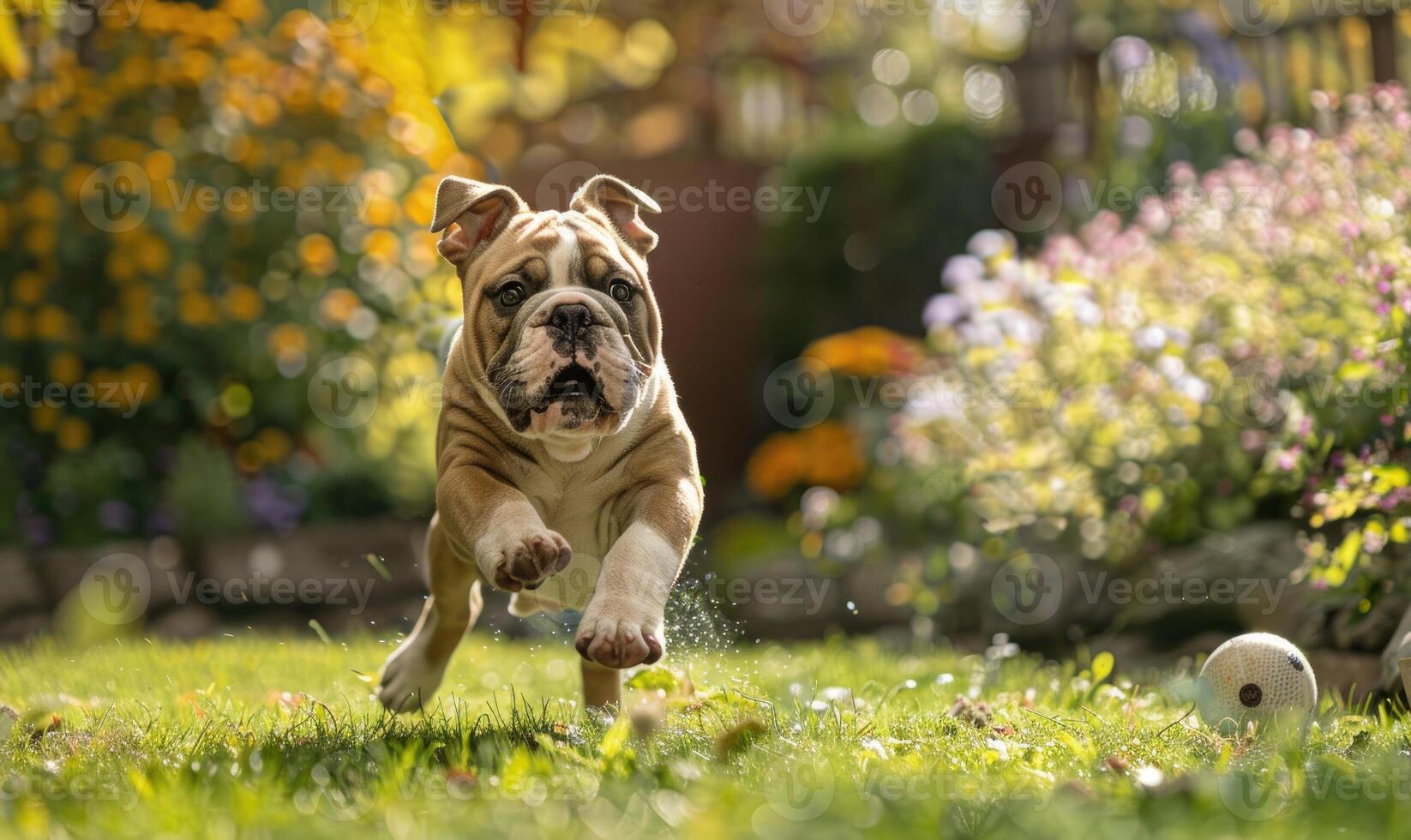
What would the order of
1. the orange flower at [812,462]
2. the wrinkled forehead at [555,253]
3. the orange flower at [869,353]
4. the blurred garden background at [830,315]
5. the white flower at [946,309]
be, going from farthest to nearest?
the orange flower at [812,462] < the orange flower at [869,353] < the white flower at [946,309] < the blurred garden background at [830,315] < the wrinkled forehead at [555,253]

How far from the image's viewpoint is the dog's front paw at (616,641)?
2.95 m

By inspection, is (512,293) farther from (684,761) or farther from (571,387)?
(684,761)


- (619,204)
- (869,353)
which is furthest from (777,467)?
(619,204)

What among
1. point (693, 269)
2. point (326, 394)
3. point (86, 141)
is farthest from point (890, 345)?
point (86, 141)

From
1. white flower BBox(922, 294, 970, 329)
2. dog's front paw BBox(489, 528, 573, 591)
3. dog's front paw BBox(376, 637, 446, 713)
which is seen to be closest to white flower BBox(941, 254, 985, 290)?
white flower BBox(922, 294, 970, 329)

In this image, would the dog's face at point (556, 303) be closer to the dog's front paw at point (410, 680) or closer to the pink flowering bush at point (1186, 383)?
the dog's front paw at point (410, 680)

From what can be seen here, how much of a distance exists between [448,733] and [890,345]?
6.34 m

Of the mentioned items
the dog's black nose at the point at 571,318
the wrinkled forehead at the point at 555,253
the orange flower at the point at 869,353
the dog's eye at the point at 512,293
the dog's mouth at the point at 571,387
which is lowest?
the orange flower at the point at 869,353

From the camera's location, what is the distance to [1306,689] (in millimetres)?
3781

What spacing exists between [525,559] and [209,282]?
584 centimetres

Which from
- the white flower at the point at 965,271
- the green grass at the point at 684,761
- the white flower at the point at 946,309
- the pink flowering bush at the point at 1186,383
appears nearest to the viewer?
the green grass at the point at 684,761

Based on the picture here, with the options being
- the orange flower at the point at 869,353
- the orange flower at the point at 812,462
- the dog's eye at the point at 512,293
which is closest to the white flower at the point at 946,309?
the orange flower at the point at 869,353

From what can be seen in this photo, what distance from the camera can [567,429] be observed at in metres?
3.30

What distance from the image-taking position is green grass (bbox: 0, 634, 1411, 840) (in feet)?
8.06
